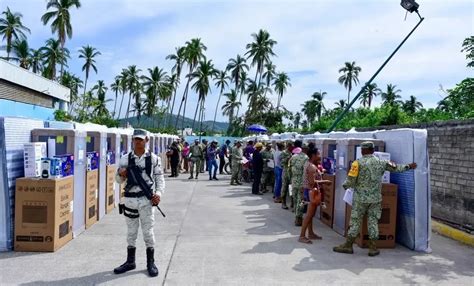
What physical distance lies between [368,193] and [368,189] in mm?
59

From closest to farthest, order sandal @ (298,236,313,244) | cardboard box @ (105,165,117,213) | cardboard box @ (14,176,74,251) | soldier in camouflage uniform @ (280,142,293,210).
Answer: cardboard box @ (14,176,74,251) < sandal @ (298,236,313,244) < cardboard box @ (105,165,117,213) < soldier in camouflage uniform @ (280,142,293,210)

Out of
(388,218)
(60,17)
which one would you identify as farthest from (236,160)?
(60,17)

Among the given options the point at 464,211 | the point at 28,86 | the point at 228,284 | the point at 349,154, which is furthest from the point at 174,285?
the point at 28,86

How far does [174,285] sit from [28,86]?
26699mm

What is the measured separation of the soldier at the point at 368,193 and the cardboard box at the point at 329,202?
2.09 meters

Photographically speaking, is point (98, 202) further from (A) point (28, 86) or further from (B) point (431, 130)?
(A) point (28, 86)

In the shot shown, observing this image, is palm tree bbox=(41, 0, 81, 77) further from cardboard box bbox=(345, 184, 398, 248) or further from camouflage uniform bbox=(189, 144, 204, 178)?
cardboard box bbox=(345, 184, 398, 248)

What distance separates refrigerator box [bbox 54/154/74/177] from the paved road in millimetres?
1094

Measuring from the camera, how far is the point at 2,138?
241 inches

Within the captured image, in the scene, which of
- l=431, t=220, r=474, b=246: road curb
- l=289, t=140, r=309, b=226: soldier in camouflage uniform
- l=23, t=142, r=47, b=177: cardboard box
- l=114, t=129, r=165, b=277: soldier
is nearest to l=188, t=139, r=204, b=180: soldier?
l=289, t=140, r=309, b=226: soldier in camouflage uniform

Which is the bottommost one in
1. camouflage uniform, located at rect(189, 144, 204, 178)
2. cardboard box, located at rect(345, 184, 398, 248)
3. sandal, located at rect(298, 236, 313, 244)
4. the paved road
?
the paved road

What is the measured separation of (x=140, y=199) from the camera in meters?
5.55

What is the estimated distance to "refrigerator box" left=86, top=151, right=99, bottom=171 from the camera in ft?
26.6

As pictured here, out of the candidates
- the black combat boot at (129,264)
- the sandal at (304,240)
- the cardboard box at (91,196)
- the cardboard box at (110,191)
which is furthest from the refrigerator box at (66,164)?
the sandal at (304,240)
